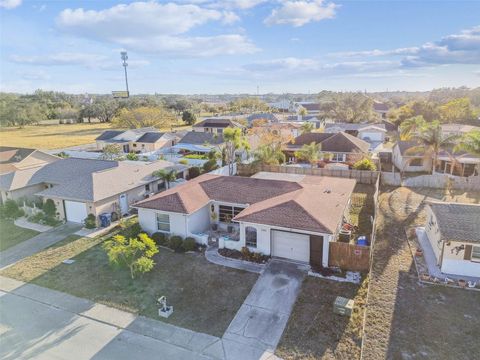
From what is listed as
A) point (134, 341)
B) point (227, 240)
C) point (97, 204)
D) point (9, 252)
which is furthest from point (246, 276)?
point (9, 252)

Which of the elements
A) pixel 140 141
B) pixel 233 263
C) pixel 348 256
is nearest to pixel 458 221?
pixel 348 256

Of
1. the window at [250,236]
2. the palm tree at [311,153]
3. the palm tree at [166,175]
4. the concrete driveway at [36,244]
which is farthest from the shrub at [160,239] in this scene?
the palm tree at [311,153]

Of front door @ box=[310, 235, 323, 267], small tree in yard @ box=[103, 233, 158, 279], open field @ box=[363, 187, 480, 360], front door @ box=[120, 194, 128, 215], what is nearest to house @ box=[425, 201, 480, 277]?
open field @ box=[363, 187, 480, 360]

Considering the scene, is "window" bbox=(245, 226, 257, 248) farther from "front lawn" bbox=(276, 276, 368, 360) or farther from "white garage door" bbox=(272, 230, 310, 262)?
"front lawn" bbox=(276, 276, 368, 360)

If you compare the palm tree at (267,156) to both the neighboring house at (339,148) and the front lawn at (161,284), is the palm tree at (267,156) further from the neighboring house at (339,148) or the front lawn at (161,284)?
the front lawn at (161,284)

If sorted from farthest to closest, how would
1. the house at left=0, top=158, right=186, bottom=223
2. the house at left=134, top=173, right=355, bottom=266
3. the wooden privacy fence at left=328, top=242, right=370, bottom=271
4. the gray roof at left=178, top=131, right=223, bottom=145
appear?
the gray roof at left=178, top=131, right=223, bottom=145 → the house at left=0, top=158, right=186, bottom=223 → the house at left=134, top=173, right=355, bottom=266 → the wooden privacy fence at left=328, top=242, right=370, bottom=271
